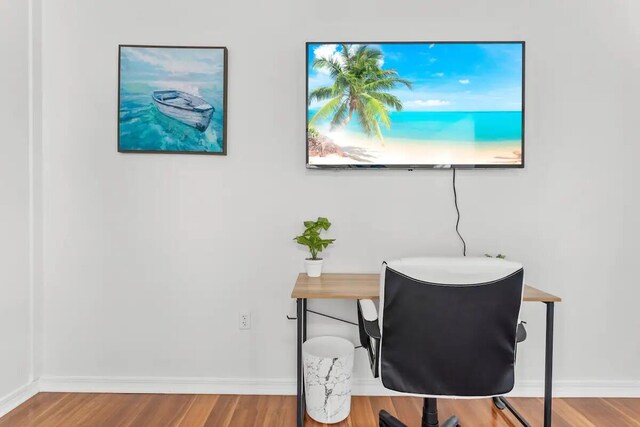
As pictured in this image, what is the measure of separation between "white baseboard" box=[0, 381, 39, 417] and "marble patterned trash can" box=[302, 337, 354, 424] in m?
1.60

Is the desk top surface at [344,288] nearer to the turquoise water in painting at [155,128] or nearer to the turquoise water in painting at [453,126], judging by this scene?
the turquoise water in painting at [453,126]

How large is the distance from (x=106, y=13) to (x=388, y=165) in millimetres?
1898

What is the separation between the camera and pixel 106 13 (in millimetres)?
2170

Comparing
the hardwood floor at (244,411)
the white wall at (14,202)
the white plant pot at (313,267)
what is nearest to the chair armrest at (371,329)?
the white plant pot at (313,267)

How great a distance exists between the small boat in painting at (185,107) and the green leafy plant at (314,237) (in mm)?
858

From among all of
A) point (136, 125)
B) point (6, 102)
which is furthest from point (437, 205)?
point (6, 102)

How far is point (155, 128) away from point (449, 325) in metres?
1.89

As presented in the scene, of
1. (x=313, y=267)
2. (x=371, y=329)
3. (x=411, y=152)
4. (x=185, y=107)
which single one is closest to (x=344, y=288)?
(x=313, y=267)

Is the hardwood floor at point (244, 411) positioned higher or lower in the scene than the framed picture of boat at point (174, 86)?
lower

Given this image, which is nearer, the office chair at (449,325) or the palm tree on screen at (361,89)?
the office chair at (449,325)

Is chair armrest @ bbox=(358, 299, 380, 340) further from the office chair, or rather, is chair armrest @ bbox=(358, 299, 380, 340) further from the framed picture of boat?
the framed picture of boat

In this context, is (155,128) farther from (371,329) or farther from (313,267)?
(371,329)

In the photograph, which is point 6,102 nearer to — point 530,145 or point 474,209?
point 474,209

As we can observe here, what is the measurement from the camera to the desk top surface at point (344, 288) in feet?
5.49
